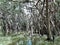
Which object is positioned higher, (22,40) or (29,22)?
(29,22)

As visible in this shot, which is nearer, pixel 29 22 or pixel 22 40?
pixel 22 40

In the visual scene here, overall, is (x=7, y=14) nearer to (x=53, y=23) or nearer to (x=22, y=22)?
(x=22, y=22)

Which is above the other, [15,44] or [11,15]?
[11,15]

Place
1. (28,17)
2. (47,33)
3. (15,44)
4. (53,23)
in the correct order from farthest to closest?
(28,17)
(53,23)
(47,33)
(15,44)

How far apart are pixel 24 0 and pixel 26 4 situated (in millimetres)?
151

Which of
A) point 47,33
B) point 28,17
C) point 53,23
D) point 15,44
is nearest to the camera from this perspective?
point 15,44

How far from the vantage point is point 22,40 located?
15.0ft

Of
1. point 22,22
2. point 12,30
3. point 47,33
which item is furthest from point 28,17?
point 47,33

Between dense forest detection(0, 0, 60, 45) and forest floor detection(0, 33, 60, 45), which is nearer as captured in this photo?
forest floor detection(0, 33, 60, 45)

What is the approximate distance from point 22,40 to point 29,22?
76 centimetres

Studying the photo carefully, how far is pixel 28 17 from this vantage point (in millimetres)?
5297

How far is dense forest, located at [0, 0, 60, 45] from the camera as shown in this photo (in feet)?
14.9

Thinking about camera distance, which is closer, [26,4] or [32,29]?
[32,29]

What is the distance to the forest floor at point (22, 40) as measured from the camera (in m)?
4.37
